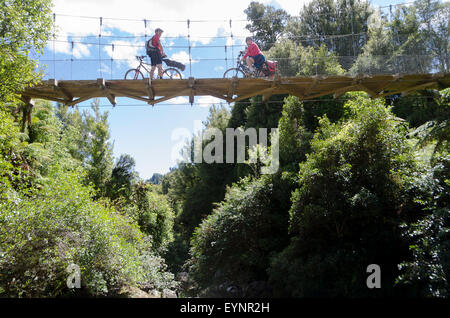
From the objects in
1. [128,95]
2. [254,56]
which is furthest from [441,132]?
[128,95]

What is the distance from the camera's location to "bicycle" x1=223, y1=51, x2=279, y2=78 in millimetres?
10586

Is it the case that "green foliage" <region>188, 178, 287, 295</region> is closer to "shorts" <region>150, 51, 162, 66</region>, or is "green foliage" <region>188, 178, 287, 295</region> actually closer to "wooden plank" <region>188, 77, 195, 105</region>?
"wooden plank" <region>188, 77, 195, 105</region>

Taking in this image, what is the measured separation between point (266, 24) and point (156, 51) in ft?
55.4

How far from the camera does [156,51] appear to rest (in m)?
9.62

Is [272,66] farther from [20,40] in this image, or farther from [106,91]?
[20,40]

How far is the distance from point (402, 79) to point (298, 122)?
5.09 meters

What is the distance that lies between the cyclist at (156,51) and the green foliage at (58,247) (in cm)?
416

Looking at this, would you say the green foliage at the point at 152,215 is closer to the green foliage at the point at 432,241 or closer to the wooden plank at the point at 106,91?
the wooden plank at the point at 106,91

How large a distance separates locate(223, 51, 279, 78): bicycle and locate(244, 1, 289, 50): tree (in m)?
10.7

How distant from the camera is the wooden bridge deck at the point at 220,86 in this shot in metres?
9.25

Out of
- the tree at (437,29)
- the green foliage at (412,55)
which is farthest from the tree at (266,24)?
the tree at (437,29)

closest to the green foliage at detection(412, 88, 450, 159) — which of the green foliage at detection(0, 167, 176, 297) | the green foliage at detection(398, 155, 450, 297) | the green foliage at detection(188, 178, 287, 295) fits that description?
the green foliage at detection(398, 155, 450, 297)

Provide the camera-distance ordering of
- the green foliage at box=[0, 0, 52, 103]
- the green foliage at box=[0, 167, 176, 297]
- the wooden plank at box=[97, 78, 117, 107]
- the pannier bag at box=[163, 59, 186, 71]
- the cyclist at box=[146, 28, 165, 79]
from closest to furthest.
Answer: the green foliage at box=[0, 167, 176, 297] < the green foliage at box=[0, 0, 52, 103] < the wooden plank at box=[97, 78, 117, 107] < the cyclist at box=[146, 28, 165, 79] < the pannier bag at box=[163, 59, 186, 71]
